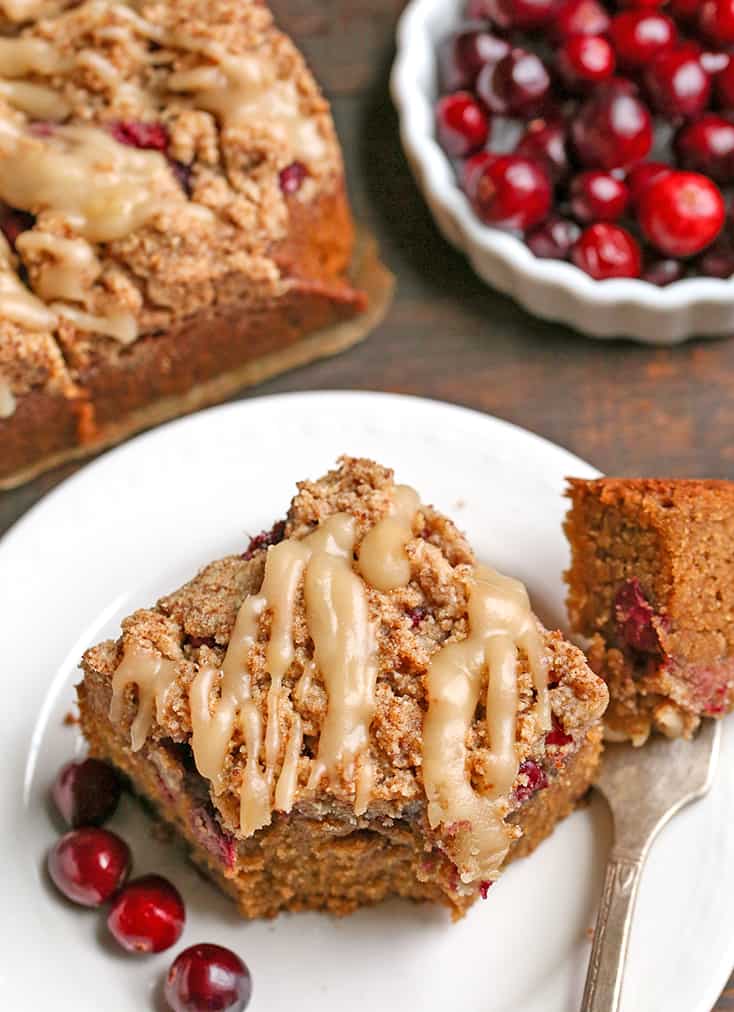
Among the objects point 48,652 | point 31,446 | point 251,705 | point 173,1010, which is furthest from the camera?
point 31,446

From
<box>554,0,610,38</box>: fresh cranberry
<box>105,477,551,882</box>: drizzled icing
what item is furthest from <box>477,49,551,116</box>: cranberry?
<box>105,477,551,882</box>: drizzled icing

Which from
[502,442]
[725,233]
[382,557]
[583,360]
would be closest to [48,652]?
[382,557]

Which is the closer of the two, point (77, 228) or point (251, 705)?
point (251, 705)

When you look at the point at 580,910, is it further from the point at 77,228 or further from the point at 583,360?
the point at 77,228

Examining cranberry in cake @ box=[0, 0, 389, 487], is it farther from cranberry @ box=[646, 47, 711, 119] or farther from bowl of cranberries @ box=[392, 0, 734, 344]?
cranberry @ box=[646, 47, 711, 119]

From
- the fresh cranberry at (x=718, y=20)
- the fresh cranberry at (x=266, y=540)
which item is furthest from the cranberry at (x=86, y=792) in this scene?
the fresh cranberry at (x=718, y=20)

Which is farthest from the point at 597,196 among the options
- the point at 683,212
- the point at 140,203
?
the point at 140,203

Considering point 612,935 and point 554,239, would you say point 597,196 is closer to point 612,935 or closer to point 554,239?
point 554,239
